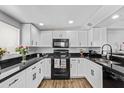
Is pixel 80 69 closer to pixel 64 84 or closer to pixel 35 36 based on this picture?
pixel 64 84

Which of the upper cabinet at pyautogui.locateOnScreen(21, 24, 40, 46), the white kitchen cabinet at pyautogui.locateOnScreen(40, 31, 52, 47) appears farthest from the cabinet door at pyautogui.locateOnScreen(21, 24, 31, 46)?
the white kitchen cabinet at pyautogui.locateOnScreen(40, 31, 52, 47)

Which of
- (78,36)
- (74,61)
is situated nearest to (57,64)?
(74,61)

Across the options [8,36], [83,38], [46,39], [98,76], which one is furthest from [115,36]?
[8,36]

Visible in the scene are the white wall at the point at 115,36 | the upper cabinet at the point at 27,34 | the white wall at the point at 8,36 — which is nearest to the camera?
the white wall at the point at 8,36

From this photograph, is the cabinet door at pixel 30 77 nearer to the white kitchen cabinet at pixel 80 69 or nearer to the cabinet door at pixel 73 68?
the cabinet door at pixel 73 68

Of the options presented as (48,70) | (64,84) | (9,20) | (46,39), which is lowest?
(64,84)

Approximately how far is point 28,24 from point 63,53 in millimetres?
1954

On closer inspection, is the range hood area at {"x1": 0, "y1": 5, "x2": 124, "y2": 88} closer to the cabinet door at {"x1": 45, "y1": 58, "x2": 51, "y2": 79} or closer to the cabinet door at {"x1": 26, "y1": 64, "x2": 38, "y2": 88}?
the cabinet door at {"x1": 45, "y1": 58, "x2": 51, "y2": 79}

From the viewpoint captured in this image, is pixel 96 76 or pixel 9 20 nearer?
pixel 96 76

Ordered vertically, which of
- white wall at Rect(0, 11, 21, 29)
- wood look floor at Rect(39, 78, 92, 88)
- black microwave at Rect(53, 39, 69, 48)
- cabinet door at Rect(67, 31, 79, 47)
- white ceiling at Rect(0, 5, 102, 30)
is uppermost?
white ceiling at Rect(0, 5, 102, 30)

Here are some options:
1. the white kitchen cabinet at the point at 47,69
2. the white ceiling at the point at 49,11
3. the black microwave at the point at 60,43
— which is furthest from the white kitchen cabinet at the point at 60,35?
the white ceiling at the point at 49,11

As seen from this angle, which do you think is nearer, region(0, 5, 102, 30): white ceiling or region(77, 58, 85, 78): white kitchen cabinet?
region(0, 5, 102, 30): white ceiling

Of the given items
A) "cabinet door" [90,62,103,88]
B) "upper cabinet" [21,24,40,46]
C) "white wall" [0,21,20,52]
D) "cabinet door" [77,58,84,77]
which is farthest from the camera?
"cabinet door" [77,58,84,77]

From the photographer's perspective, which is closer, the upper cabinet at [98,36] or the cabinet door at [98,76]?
the cabinet door at [98,76]
